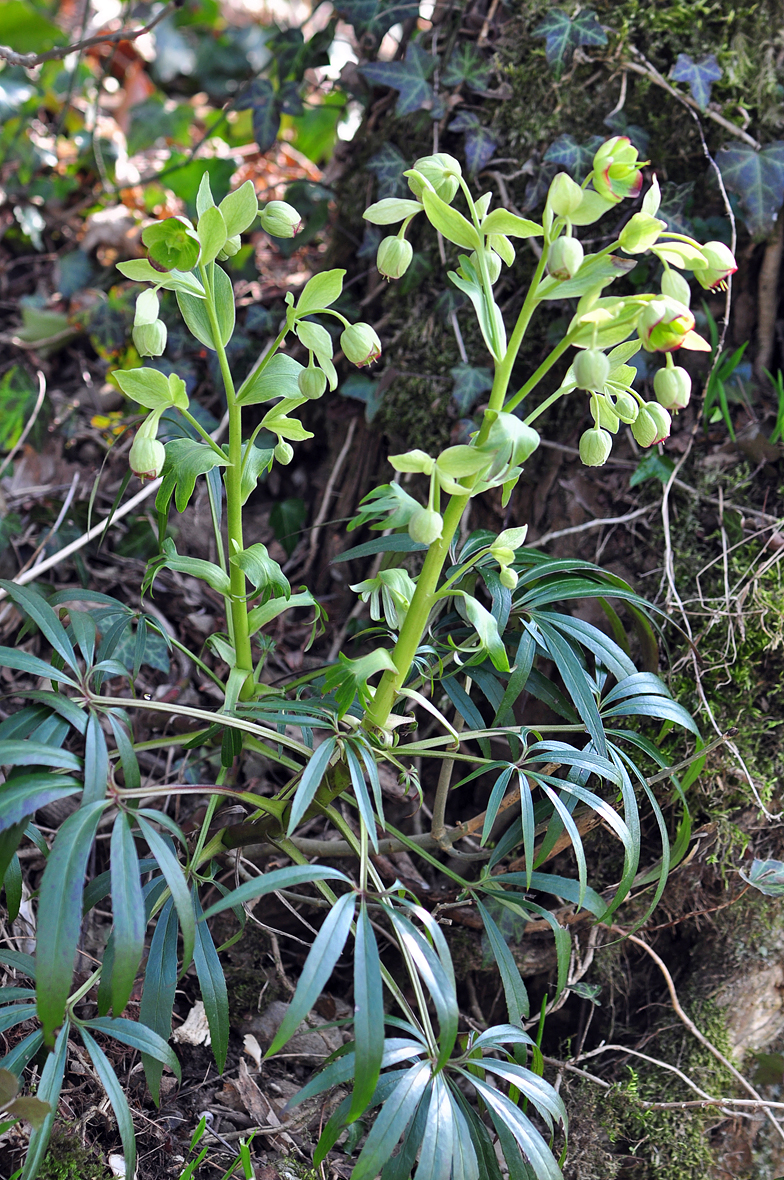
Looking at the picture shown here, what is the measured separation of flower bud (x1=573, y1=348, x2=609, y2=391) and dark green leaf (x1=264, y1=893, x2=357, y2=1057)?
45 cm

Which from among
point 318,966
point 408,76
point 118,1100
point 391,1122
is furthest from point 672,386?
point 408,76

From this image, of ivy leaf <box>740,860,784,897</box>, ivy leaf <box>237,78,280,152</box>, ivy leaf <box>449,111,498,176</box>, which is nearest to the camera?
ivy leaf <box>740,860,784,897</box>

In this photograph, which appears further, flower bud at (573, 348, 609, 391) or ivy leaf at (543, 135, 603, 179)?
ivy leaf at (543, 135, 603, 179)

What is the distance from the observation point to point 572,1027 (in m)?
1.08

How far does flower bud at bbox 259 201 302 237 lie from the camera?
736 millimetres

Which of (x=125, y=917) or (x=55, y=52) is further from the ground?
(x=55, y=52)

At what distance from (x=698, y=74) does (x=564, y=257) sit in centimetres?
74

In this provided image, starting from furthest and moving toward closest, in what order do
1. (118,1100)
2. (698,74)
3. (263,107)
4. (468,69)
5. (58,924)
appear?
(263,107) → (468,69) → (698,74) → (118,1100) → (58,924)

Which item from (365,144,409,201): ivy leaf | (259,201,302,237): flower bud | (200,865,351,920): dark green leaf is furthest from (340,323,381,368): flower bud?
(365,144,409,201): ivy leaf

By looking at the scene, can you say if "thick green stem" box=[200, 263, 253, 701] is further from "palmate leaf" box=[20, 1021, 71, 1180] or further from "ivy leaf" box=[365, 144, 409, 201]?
"ivy leaf" box=[365, 144, 409, 201]

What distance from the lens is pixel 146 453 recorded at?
2.30ft

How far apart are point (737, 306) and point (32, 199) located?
159 cm

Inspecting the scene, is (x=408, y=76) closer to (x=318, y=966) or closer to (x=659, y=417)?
(x=659, y=417)

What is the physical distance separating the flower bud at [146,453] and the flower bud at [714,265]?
46 centimetres
